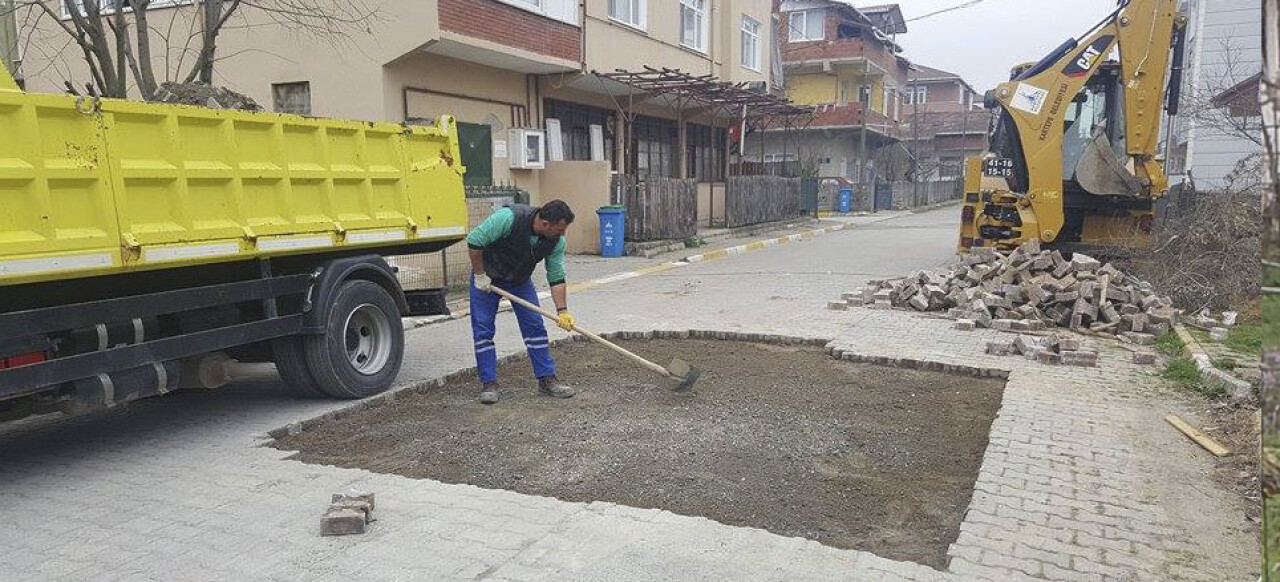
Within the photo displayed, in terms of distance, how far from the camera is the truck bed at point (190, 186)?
397 centimetres

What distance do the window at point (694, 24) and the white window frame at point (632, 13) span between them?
7.21 feet

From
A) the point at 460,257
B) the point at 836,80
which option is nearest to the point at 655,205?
the point at 460,257

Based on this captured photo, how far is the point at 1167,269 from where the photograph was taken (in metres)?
9.95

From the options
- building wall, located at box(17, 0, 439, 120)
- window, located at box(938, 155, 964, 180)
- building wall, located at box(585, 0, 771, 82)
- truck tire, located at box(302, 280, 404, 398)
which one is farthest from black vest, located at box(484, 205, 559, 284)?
window, located at box(938, 155, 964, 180)

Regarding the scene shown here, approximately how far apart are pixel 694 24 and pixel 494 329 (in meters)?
16.7

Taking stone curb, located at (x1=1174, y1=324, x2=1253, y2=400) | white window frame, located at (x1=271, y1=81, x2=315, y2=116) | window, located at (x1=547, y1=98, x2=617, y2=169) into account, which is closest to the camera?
stone curb, located at (x1=1174, y1=324, x2=1253, y2=400)

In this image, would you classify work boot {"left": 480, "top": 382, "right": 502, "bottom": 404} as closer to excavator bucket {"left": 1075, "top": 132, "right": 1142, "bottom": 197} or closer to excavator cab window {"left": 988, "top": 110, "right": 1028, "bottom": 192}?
excavator cab window {"left": 988, "top": 110, "right": 1028, "bottom": 192}

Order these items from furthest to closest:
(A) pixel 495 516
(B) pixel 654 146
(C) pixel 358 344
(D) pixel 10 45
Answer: (B) pixel 654 146 < (D) pixel 10 45 < (C) pixel 358 344 < (A) pixel 495 516

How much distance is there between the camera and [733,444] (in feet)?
15.9

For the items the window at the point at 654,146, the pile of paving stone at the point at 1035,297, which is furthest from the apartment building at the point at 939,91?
the pile of paving stone at the point at 1035,297

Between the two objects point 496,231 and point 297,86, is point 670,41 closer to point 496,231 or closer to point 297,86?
point 297,86

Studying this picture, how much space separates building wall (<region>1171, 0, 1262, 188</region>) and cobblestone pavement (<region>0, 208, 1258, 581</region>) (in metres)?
14.3

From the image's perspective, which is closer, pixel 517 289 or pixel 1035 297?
pixel 517 289

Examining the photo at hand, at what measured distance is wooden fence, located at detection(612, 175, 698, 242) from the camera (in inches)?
639
